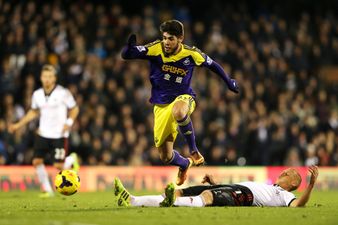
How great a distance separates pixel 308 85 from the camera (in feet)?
77.7

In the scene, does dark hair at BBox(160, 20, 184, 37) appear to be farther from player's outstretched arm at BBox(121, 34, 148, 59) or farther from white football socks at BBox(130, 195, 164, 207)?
white football socks at BBox(130, 195, 164, 207)

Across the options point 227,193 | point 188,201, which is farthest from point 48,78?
point 227,193

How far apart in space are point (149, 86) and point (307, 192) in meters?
11.0

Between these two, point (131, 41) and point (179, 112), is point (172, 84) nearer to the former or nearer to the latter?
point (179, 112)

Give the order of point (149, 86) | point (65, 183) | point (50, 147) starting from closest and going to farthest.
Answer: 1. point (65, 183)
2. point (50, 147)
3. point (149, 86)

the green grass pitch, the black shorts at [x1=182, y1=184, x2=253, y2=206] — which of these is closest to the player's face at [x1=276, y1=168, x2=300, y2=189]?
the green grass pitch

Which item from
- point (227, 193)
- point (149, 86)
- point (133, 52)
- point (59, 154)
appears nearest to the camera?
point (227, 193)

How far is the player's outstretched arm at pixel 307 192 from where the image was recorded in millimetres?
10336

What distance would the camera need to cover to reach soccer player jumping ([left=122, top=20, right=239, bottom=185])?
11.7 metres

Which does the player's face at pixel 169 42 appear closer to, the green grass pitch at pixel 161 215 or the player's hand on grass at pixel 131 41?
the player's hand on grass at pixel 131 41

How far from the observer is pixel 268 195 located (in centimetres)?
1091

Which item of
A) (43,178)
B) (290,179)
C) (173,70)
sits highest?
(173,70)

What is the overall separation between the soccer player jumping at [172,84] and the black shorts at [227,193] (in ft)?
4.15

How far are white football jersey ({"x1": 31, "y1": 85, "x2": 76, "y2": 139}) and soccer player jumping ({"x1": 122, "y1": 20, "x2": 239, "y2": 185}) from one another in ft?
12.5
